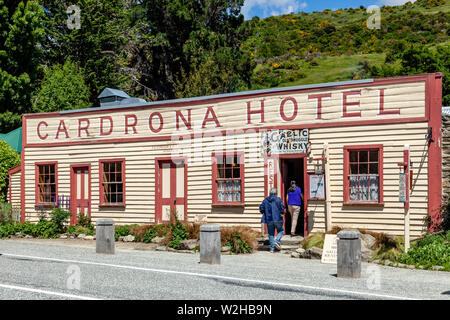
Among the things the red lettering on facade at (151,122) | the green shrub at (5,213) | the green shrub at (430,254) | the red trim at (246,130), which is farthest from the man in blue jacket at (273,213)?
the green shrub at (5,213)

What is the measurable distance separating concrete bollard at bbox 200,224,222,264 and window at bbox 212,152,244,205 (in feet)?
16.6

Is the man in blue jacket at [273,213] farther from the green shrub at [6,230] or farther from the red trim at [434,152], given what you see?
the green shrub at [6,230]

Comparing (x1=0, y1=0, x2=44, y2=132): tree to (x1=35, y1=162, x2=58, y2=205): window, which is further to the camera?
(x1=0, y1=0, x2=44, y2=132): tree

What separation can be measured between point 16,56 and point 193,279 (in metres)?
26.8

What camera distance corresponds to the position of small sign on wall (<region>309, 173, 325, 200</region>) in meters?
17.2

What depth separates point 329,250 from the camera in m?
14.5

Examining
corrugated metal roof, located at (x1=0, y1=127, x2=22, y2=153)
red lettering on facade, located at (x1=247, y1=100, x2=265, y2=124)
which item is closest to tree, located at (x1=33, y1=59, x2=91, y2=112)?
corrugated metal roof, located at (x1=0, y1=127, x2=22, y2=153)

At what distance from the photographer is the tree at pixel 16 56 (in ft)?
107

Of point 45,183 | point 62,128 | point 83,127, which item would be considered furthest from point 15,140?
point 83,127

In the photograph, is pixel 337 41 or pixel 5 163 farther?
pixel 337 41

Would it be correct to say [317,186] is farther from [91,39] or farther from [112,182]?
[91,39]

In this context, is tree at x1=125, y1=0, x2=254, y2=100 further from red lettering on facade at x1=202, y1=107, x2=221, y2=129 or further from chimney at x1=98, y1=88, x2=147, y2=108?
red lettering on facade at x1=202, y1=107, x2=221, y2=129
